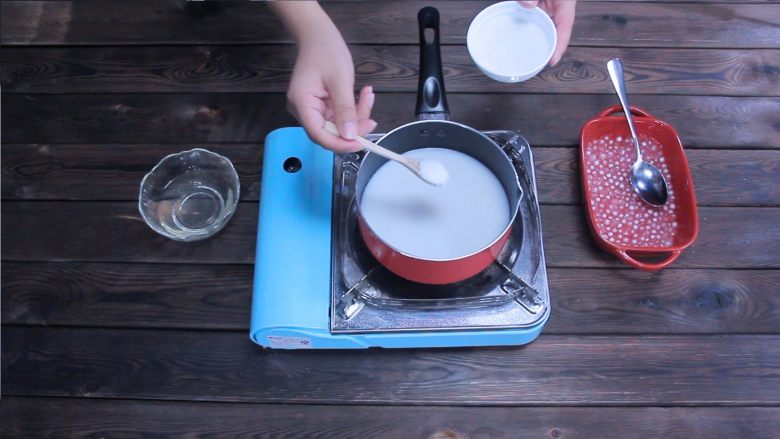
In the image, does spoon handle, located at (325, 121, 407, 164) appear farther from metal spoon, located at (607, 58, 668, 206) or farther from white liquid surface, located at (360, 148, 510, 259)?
metal spoon, located at (607, 58, 668, 206)

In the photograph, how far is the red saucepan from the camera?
582mm

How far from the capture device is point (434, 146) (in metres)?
0.69

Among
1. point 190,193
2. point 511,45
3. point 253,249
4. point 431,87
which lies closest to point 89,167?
point 190,193

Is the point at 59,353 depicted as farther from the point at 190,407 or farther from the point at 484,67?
the point at 484,67

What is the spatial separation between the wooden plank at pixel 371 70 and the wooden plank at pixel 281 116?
0.06 feet

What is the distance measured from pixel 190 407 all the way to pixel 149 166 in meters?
0.37

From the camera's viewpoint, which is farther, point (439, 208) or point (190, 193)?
point (190, 193)

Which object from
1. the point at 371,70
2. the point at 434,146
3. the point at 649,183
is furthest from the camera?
the point at 371,70

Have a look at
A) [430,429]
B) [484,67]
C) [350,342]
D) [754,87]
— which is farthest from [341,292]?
[754,87]

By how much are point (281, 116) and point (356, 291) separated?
359mm

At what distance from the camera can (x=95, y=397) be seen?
2.48 feet

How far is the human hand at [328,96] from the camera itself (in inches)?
24.0

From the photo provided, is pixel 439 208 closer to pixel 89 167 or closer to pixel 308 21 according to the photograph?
pixel 308 21

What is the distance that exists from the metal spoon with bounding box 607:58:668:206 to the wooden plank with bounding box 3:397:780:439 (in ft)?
0.94
